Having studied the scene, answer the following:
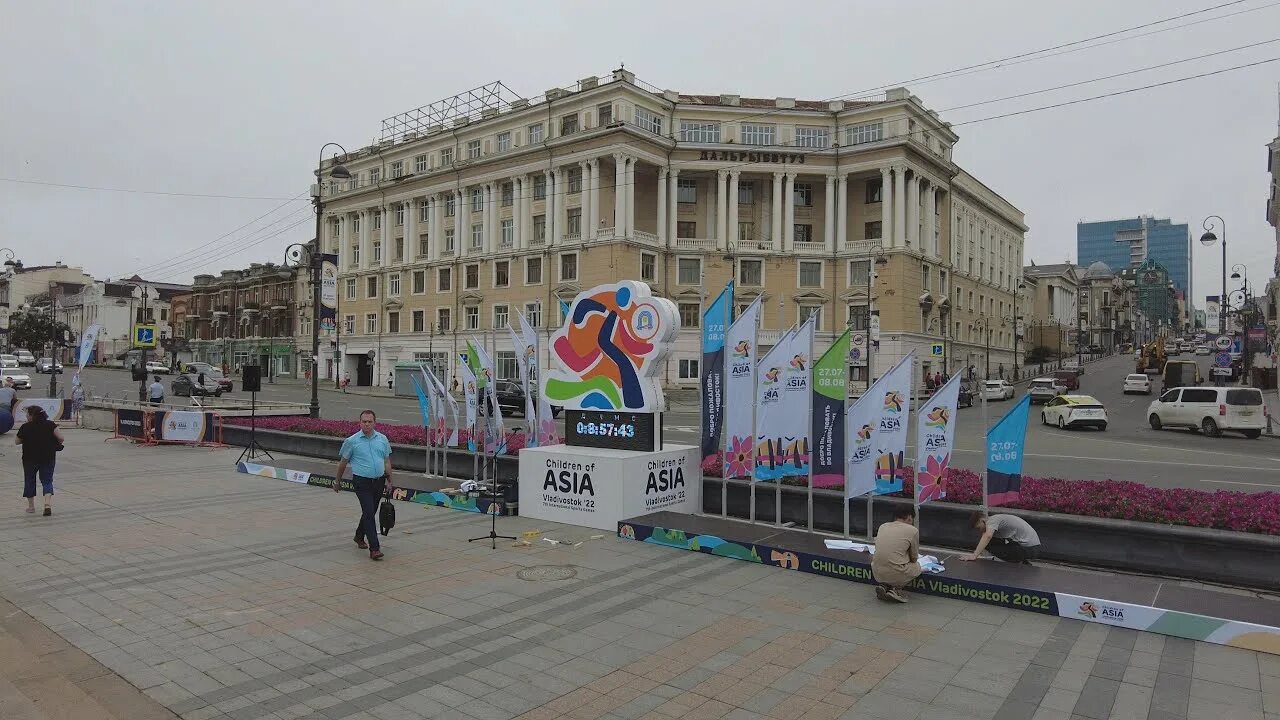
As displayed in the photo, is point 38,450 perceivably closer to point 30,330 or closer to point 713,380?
point 713,380

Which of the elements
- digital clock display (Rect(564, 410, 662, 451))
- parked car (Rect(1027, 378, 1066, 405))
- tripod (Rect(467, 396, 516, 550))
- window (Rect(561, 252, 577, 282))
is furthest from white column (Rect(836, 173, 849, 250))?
digital clock display (Rect(564, 410, 662, 451))

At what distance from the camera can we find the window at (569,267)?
57.1 metres

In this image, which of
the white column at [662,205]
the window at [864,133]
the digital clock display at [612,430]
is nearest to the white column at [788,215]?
the window at [864,133]

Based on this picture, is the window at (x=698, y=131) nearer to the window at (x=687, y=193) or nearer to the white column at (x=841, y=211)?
the window at (x=687, y=193)

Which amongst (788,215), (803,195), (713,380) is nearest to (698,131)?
(788,215)

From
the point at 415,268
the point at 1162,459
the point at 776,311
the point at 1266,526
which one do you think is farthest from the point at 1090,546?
the point at 415,268

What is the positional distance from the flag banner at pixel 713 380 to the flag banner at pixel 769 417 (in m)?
0.86

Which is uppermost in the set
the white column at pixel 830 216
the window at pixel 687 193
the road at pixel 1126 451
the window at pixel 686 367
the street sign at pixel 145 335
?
the window at pixel 687 193

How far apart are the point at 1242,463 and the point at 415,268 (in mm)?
60974

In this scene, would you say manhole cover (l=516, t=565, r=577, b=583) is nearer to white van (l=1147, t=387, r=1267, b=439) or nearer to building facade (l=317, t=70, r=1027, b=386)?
white van (l=1147, t=387, r=1267, b=439)

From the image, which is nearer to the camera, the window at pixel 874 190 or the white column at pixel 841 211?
the white column at pixel 841 211

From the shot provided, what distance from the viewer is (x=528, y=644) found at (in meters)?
7.00

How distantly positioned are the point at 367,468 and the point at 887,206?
52.5m

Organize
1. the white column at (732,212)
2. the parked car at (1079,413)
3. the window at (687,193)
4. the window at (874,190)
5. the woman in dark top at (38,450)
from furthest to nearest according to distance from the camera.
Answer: the window at (687,193) < the window at (874,190) < the white column at (732,212) < the parked car at (1079,413) < the woman in dark top at (38,450)
